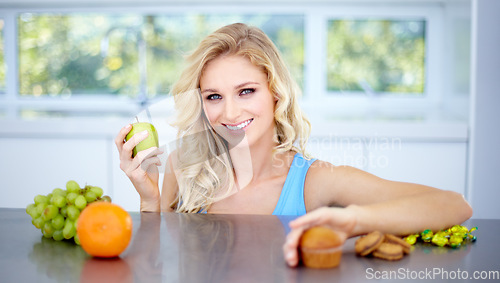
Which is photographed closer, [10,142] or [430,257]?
[430,257]

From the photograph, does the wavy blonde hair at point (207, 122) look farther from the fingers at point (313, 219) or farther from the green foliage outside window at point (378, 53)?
the green foliage outside window at point (378, 53)

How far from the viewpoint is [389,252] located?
92 centimetres

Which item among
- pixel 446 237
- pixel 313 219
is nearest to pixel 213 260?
pixel 313 219

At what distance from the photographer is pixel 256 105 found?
1577 mm

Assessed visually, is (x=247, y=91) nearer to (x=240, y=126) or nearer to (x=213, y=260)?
(x=240, y=126)

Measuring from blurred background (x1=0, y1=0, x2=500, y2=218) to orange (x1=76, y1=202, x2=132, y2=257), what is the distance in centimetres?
180

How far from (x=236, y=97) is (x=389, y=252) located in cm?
79

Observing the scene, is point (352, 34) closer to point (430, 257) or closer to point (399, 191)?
point (399, 191)

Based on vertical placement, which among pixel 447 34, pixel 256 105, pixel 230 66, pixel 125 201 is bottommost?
→ pixel 125 201

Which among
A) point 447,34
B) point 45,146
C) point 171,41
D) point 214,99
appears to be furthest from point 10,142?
point 447,34

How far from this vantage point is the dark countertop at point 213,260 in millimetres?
839

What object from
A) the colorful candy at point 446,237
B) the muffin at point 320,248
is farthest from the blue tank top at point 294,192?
the muffin at point 320,248

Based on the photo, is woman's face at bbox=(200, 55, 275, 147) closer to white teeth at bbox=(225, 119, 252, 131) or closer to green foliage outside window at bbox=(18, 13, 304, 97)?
white teeth at bbox=(225, 119, 252, 131)

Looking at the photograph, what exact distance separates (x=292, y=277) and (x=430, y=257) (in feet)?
0.94
